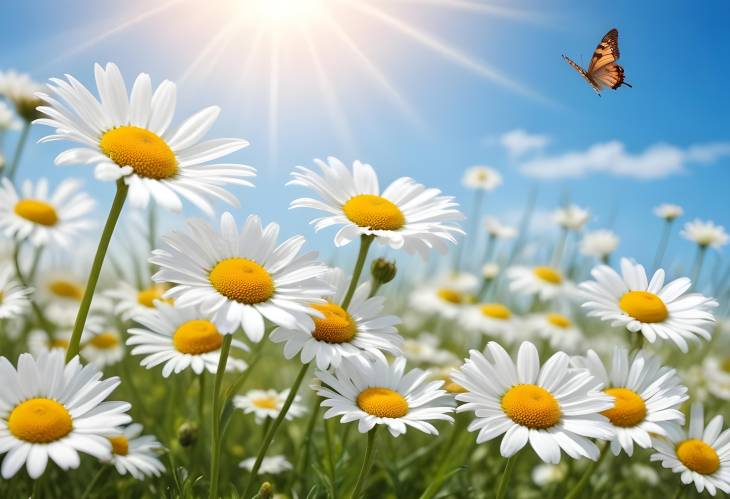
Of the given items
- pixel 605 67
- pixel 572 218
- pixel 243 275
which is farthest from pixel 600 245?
pixel 243 275

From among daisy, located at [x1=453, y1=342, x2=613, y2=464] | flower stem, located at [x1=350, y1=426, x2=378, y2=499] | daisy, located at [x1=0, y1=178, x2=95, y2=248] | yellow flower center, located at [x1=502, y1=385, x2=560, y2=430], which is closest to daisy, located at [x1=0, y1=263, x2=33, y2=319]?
daisy, located at [x1=0, y1=178, x2=95, y2=248]

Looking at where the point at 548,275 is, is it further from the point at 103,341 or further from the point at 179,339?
the point at 179,339

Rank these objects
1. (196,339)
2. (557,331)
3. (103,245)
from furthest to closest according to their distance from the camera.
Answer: (557,331)
(196,339)
(103,245)

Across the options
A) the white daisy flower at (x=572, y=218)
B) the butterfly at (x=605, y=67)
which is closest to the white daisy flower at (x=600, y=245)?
the white daisy flower at (x=572, y=218)

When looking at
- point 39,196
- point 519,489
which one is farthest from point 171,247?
point 519,489

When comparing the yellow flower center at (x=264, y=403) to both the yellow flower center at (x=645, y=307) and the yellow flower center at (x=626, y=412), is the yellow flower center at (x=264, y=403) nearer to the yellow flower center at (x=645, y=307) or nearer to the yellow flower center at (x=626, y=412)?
the yellow flower center at (x=626, y=412)
